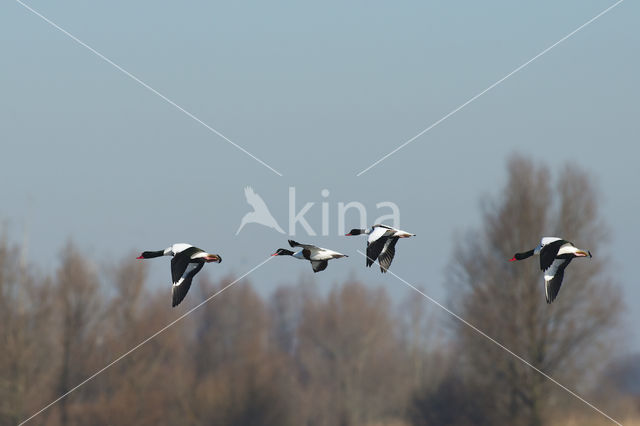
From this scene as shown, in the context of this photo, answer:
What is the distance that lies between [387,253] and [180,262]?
13.7 feet

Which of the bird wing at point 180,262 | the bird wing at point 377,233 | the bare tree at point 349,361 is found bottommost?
the bare tree at point 349,361

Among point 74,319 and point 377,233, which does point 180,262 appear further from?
point 74,319

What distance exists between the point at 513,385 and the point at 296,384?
7013 millimetres

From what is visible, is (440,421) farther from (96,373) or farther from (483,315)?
(96,373)

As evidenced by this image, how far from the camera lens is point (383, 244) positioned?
2130cm

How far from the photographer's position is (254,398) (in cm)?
3562

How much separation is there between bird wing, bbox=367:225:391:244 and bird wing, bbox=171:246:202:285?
10.8ft

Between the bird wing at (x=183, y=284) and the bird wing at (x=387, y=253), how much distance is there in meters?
3.44

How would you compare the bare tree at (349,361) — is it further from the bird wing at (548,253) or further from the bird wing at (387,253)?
the bird wing at (548,253)

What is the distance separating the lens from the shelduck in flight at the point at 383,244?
68.1 ft

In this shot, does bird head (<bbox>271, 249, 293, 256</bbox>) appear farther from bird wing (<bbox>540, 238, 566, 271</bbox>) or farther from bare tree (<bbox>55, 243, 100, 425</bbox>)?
bare tree (<bbox>55, 243, 100, 425</bbox>)

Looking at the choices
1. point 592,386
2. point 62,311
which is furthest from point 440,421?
point 62,311

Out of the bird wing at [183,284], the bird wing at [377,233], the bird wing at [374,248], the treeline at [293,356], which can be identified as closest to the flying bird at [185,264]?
the bird wing at [183,284]

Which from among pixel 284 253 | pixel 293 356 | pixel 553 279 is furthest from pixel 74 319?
pixel 553 279
